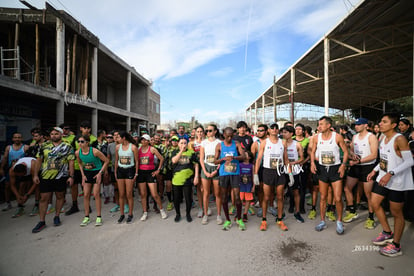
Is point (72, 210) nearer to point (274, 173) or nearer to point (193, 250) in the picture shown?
point (193, 250)

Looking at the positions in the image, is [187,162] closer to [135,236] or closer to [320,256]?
[135,236]

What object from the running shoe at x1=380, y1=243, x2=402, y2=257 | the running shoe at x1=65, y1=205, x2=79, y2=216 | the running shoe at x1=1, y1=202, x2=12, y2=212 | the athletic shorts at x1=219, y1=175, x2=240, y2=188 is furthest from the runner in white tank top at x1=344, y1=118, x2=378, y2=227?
the running shoe at x1=1, y1=202, x2=12, y2=212

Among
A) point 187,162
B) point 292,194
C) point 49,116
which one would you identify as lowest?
point 292,194

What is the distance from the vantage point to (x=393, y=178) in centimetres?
263

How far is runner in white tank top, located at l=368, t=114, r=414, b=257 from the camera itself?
8.41 feet

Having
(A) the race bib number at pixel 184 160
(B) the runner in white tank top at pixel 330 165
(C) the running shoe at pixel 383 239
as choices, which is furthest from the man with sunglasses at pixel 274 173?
(A) the race bib number at pixel 184 160

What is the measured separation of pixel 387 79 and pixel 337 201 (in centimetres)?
2035

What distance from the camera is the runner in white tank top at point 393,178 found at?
2562mm

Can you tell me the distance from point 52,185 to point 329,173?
17.9 ft

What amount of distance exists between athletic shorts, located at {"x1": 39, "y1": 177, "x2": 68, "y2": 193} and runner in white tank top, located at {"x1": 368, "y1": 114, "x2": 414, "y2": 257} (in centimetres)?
574

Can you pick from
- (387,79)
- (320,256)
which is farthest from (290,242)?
(387,79)

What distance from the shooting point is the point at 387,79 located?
53.9ft

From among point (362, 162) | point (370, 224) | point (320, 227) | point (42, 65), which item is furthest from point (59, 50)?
point (370, 224)

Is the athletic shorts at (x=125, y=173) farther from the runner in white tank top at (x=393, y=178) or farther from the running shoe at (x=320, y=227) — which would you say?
the runner in white tank top at (x=393, y=178)
